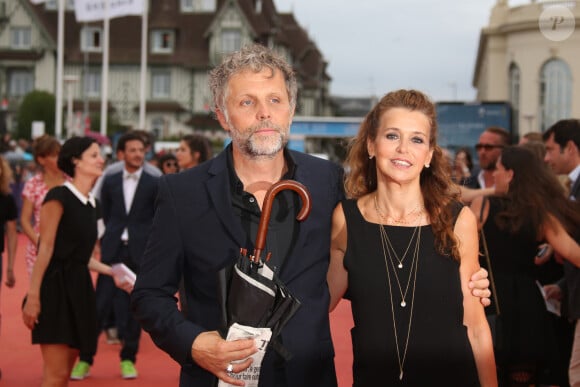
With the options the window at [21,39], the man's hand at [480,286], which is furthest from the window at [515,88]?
the man's hand at [480,286]

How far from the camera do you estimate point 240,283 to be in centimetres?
325

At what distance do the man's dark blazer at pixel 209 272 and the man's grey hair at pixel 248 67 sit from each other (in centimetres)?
37

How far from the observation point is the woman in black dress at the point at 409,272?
4.04 metres

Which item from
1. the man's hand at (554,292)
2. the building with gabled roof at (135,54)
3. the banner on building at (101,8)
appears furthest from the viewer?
the building with gabled roof at (135,54)

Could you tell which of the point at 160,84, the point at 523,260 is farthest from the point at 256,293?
the point at 160,84

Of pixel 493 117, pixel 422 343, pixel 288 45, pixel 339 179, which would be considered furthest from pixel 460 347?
pixel 288 45

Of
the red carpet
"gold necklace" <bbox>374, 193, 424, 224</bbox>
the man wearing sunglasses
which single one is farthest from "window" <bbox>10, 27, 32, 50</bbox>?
"gold necklace" <bbox>374, 193, 424, 224</bbox>

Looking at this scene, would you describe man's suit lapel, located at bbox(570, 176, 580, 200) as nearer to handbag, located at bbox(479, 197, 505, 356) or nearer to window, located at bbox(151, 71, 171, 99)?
handbag, located at bbox(479, 197, 505, 356)

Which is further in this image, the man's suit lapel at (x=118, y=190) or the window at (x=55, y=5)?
the window at (x=55, y=5)

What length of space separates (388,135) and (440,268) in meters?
0.60

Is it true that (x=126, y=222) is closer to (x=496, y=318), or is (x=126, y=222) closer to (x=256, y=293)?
(x=496, y=318)

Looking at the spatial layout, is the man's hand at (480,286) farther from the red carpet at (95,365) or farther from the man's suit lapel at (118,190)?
the man's suit lapel at (118,190)

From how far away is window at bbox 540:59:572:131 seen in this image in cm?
5681

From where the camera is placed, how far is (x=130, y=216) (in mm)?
9891
